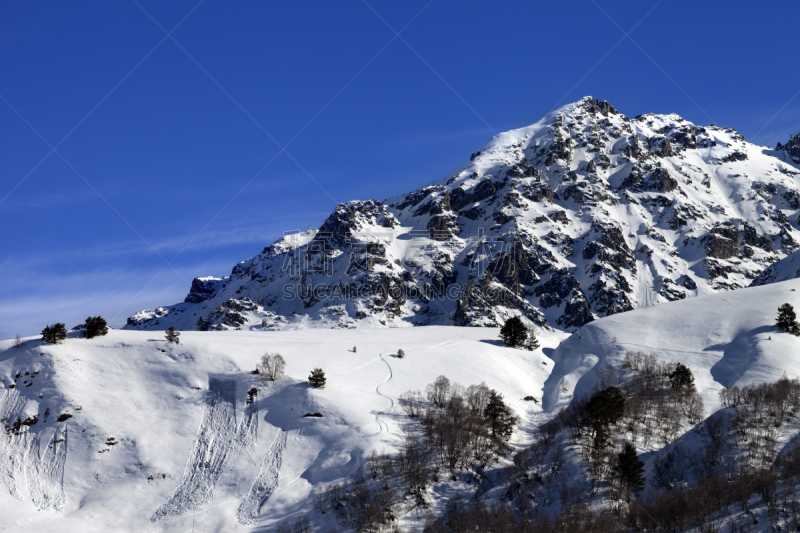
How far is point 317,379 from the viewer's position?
9562 centimetres

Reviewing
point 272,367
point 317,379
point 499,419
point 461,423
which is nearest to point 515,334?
point 499,419

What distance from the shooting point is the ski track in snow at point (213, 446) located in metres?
76.5

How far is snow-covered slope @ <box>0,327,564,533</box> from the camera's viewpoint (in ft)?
246

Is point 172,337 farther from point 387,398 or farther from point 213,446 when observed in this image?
point 387,398

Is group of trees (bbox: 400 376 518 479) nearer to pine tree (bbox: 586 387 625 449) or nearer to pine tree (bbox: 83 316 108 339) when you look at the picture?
pine tree (bbox: 586 387 625 449)

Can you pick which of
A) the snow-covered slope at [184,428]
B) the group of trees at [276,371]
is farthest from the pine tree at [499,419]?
the group of trees at [276,371]

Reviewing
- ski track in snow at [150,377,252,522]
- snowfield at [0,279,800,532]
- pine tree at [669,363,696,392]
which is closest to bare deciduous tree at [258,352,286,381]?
snowfield at [0,279,800,532]

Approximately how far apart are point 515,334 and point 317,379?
163 ft

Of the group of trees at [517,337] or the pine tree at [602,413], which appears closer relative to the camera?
the pine tree at [602,413]

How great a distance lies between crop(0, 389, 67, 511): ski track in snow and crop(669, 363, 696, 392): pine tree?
89.3 meters

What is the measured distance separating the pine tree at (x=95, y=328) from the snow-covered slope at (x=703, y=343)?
255 feet

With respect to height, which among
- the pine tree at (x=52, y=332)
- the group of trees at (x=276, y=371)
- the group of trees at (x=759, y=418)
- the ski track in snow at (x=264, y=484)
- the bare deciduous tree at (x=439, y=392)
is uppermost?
the pine tree at (x=52, y=332)

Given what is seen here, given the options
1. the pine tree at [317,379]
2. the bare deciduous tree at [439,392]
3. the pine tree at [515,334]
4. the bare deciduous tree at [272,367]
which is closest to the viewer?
the bare deciduous tree at [439,392]

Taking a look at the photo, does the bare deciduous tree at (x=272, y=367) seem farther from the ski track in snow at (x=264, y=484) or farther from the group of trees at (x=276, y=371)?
the ski track in snow at (x=264, y=484)
